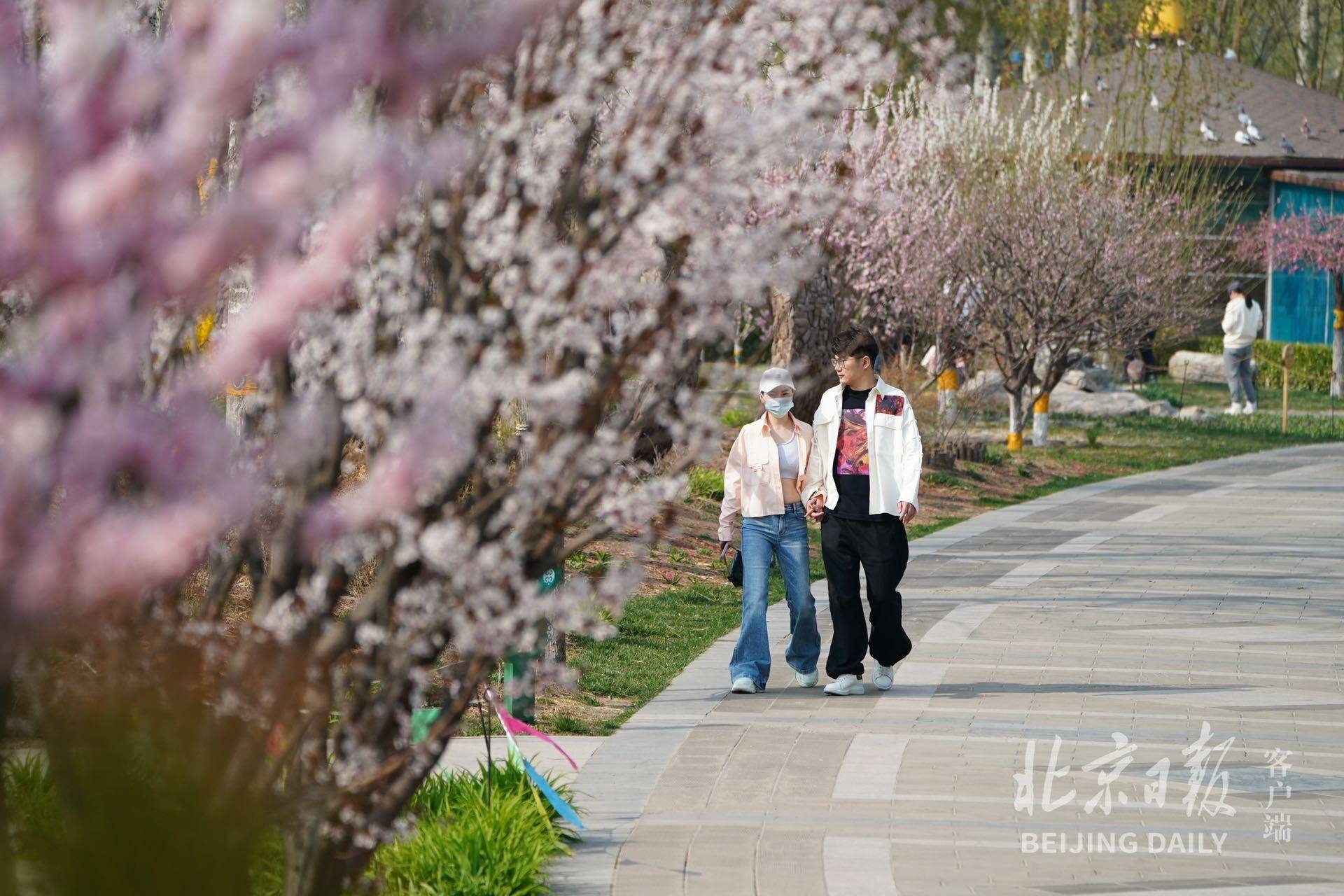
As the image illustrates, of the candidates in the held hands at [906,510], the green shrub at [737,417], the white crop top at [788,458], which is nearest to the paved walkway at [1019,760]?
the held hands at [906,510]

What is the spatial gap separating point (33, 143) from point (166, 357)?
7.82ft

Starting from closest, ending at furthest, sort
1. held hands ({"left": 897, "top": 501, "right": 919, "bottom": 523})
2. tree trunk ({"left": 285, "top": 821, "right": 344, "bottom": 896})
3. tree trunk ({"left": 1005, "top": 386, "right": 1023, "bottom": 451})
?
tree trunk ({"left": 285, "top": 821, "right": 344, "bottom": 896}), held hands ({"left": 897, "top": 501, "right": 919, "bottom": 523}), tree trunk ({"left": 1005, "top": 386, "right": 1023, "bottom": 451})

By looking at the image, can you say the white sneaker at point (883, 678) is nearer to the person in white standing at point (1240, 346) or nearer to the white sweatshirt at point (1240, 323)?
the person in white standing at point (1240, 346)

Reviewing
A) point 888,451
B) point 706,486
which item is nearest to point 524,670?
point 888,451

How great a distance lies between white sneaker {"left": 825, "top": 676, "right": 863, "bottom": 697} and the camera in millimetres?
9016

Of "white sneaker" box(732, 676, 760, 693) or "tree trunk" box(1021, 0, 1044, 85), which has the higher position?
"tree trunk" box(1021, 0, 1044, 85)

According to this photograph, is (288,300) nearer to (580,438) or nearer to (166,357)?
(580,438)

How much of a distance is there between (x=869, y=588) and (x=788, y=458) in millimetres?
850

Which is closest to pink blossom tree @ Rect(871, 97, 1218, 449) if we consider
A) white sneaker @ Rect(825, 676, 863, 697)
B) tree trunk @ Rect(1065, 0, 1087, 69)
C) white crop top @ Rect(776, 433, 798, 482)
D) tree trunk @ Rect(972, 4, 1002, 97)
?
tree trunk @ Rect(1065, 0, 1087, 69)

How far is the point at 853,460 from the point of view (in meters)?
9.06

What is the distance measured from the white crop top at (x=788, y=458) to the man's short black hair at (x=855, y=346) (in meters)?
0.54

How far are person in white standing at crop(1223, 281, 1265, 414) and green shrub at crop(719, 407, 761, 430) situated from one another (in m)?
8.69

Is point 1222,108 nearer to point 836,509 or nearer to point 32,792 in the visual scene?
point 836,509

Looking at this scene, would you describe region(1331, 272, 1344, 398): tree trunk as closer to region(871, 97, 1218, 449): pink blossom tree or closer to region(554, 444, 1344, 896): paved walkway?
region(871, 97, 1218, 449): pink blossom tree
